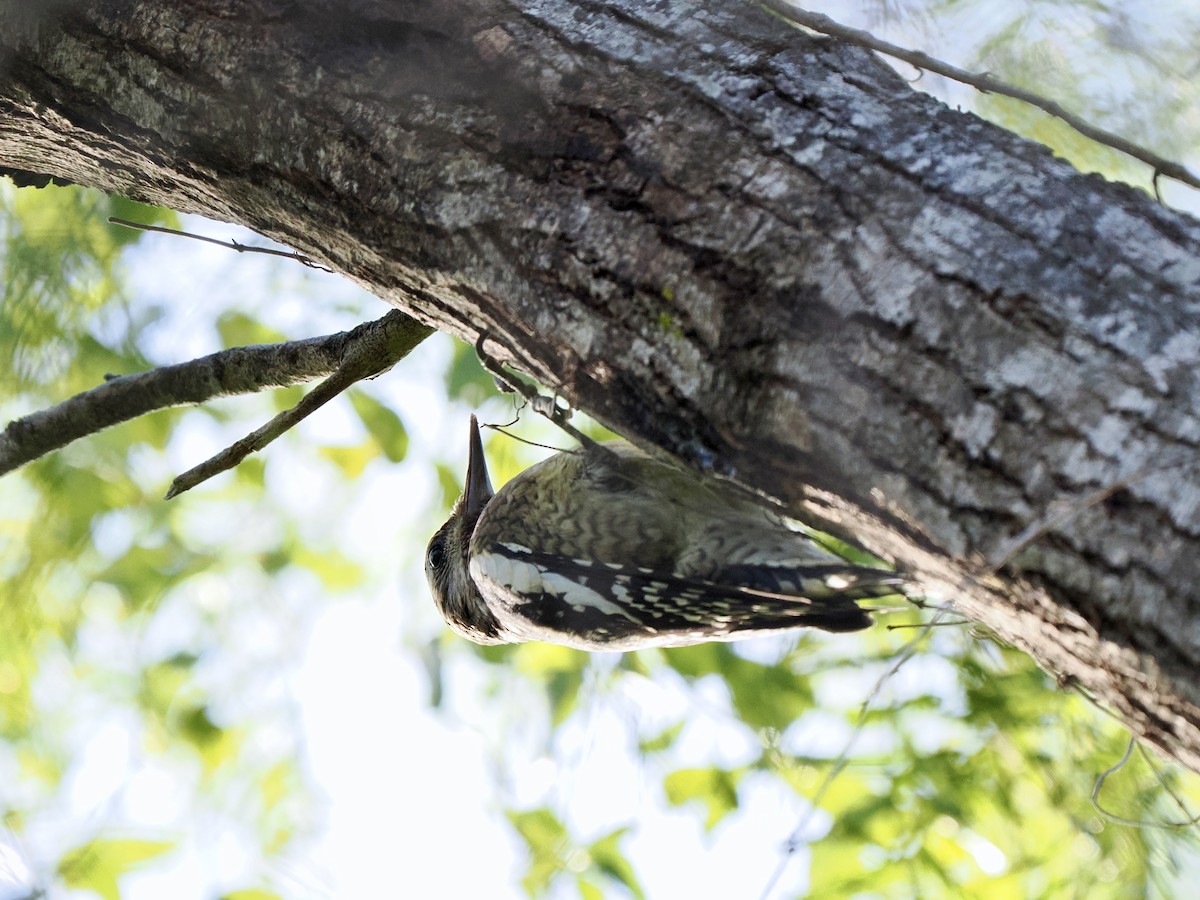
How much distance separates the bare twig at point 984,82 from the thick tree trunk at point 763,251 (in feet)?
0.09

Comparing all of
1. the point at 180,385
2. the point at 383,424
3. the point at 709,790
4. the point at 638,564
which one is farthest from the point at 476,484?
the point at 709,790

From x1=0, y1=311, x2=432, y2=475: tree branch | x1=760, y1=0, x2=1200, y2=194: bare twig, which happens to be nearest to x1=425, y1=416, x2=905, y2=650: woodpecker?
x1=0, y1=311, x2=432, y2=475: tree branch

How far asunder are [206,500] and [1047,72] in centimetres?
320

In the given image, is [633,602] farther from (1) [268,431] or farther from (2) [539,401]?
(1) [268,431]

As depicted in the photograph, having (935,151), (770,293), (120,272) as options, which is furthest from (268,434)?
(120,272)

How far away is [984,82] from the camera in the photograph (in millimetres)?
1397

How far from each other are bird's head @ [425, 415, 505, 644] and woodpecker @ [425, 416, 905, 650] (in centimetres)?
6

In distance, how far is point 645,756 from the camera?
3.17m

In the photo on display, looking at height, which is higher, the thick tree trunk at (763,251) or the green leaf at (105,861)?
the thick tree trunk at (763,251)

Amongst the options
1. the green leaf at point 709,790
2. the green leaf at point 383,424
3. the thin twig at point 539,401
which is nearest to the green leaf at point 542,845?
the green leaf at point 709,790

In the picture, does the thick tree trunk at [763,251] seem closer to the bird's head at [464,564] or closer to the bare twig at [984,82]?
the bare twig at [984,82]

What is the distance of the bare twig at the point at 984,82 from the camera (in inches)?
48.9

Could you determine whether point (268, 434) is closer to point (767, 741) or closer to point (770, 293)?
point (770, 293)

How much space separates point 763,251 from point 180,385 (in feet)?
4.77
